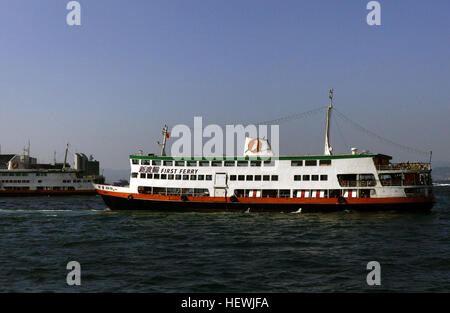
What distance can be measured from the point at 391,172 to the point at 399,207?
3.43 m

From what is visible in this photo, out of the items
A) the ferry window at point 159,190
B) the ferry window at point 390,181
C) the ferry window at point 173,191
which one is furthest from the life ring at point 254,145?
the ferry window at point 390,181

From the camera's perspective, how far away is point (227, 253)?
20281mm

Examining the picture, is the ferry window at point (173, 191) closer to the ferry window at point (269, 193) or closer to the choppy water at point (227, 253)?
the choppy water at point (227, 253)

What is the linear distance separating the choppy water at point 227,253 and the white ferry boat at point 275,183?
2976 mm

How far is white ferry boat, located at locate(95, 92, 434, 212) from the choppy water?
2.98 m

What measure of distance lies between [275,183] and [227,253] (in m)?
18.2

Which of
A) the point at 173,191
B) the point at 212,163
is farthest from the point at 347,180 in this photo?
the point at 173,191

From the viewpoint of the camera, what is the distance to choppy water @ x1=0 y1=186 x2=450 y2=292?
15.0 metres

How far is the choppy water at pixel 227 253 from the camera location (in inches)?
592

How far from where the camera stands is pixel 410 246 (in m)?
22.0

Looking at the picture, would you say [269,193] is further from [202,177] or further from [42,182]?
[42,182]
